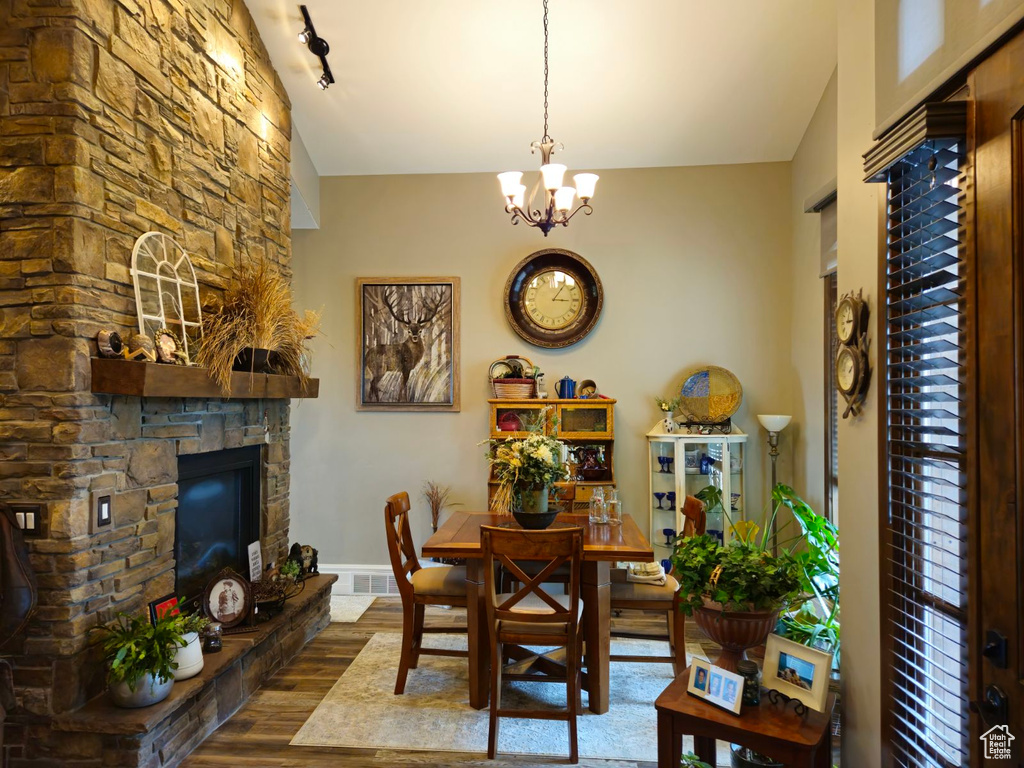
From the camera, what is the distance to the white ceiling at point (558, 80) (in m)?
3.71

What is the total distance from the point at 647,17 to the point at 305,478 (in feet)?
13.2

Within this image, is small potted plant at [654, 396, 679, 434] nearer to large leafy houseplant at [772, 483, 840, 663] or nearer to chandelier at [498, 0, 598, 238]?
large leafy houseplant at [772, 483, 840, 663]

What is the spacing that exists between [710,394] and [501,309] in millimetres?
1717

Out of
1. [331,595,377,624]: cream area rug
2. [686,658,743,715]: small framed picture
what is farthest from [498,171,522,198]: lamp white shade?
[331,595,377,624]: cream area rug

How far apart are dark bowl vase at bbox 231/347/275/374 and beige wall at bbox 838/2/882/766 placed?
8.86 ft

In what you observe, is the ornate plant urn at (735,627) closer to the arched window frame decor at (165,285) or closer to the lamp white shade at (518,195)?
the lamp white shade at (518,195)

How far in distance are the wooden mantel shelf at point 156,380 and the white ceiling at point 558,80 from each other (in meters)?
2.23

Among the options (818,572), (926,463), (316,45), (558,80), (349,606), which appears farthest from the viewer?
(349,606)

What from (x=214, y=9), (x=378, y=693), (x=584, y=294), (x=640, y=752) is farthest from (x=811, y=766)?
(x=214, y=9)

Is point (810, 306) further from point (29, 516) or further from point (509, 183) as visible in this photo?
point (29, 516)

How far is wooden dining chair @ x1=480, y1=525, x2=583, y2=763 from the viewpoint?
2709mm

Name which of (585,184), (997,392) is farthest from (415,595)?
(997,392)

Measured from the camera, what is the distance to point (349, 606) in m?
4.71

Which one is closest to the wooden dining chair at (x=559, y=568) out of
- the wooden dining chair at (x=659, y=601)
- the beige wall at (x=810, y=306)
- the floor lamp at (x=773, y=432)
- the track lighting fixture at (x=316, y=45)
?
the wooden dining chair at (x=659, y=601)
